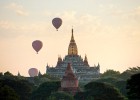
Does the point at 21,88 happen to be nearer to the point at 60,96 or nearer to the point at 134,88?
the point at 60,96

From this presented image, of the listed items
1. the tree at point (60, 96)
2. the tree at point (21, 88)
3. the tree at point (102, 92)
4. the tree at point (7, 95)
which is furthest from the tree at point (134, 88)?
the tree at point (21, 88)

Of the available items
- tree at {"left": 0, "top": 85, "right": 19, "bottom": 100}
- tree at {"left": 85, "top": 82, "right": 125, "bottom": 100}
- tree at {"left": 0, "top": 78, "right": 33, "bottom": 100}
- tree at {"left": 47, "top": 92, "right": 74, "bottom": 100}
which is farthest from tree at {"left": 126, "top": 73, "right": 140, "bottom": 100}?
tree at {"left": 0, "top": 78, "right": 33, "bottom": 100}

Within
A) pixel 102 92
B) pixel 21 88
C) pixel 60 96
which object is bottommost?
pixel 102 92

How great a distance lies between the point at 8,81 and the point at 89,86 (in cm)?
2156

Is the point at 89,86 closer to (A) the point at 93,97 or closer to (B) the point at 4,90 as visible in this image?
(A) the point at 93,97

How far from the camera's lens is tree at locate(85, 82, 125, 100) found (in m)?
170

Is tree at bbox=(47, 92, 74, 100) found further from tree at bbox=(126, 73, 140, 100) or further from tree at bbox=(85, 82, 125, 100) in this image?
tree at bbox=(126, 73, 140, 100)

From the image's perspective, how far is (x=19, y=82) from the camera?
199m

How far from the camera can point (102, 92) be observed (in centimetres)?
17438

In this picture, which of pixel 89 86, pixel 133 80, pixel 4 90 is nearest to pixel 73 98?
pixel 89 86

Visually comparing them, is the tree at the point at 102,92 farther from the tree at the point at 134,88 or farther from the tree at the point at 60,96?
the tree at the point at 134,88

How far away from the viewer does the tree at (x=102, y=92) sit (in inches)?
6698

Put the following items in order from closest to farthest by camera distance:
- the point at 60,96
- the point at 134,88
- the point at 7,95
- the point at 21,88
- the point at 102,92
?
the point at 134,88, the point at 7,95, the point at 102,92, the point at 60,96, the point at 21,88

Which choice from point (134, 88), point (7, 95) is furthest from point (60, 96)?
point (134, 88)
